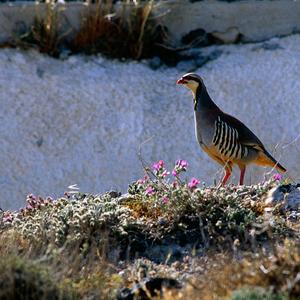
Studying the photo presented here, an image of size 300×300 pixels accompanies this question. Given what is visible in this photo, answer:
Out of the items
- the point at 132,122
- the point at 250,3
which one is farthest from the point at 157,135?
the point at 250,3

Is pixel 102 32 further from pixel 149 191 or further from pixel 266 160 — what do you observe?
pixel 149 191

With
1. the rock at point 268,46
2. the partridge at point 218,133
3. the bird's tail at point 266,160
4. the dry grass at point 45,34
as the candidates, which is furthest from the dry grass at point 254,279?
the rock at point 268,46

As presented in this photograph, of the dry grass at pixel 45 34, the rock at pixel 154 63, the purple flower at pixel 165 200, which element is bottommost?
the rock at pixel 154 63

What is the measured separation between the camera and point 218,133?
1173cm

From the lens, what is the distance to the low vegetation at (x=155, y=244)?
6855 mm

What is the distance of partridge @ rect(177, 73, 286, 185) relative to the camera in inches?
463

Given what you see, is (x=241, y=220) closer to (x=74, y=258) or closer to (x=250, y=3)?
(x=74, y=258)

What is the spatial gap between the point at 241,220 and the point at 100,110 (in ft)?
23.9

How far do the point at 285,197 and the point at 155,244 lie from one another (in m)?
1.05

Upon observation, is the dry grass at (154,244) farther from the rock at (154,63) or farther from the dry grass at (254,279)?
the rock at (154,63)

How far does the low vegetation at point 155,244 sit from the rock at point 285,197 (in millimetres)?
82

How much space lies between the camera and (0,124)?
50.8 ft

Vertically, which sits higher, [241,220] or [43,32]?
[241,220]

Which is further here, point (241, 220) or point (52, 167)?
point (52, 167)
